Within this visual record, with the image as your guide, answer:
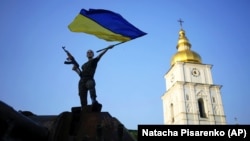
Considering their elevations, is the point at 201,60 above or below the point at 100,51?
above

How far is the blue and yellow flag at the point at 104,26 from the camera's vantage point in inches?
240

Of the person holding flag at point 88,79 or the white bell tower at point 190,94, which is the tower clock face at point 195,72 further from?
the person holding flag at point 88,79

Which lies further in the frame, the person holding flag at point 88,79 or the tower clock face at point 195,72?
the tower clock face at point 195,72

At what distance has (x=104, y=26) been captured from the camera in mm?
6426

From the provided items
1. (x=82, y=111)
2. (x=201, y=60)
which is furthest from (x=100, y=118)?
(x=201, y=60)

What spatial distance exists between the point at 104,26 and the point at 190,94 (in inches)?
1653

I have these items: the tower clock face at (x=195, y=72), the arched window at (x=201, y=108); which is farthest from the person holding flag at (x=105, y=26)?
the tower clock face at (x=195, y=72)

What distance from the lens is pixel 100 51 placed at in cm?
512

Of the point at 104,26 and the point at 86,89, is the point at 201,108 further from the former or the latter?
the point at 86,89

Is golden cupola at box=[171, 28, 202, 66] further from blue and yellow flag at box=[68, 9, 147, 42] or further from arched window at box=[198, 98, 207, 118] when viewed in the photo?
blue and yellow flag at box=[68, 9, 147, 42]

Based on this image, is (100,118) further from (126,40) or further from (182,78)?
(182,78)

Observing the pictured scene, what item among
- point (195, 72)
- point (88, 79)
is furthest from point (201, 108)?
point (88, 79)

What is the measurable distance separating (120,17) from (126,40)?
3.21ft

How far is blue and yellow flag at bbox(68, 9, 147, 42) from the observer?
240 inches
